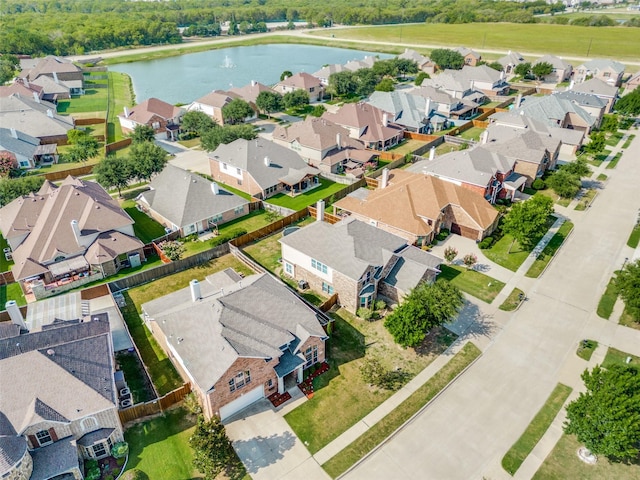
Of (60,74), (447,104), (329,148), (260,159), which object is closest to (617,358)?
(260,159)

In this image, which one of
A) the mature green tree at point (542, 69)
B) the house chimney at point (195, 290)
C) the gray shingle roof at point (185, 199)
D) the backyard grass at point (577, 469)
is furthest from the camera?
the mature green tree at point (542, 69)

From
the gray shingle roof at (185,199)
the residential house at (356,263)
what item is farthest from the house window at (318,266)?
the gray shingle roof at (185,199)

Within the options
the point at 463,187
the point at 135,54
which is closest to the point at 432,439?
the point at 463,187

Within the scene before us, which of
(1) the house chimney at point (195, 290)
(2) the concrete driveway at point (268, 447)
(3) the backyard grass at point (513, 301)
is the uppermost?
(1) the house chimney at point (195, 290)

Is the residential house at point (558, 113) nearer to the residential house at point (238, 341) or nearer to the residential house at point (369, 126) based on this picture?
Answer: the residential house at point (369, 126)

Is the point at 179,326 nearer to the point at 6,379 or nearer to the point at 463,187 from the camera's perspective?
the point at 6,379

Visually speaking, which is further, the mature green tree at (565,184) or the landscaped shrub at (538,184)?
the landscaped shrub at (538,184)
